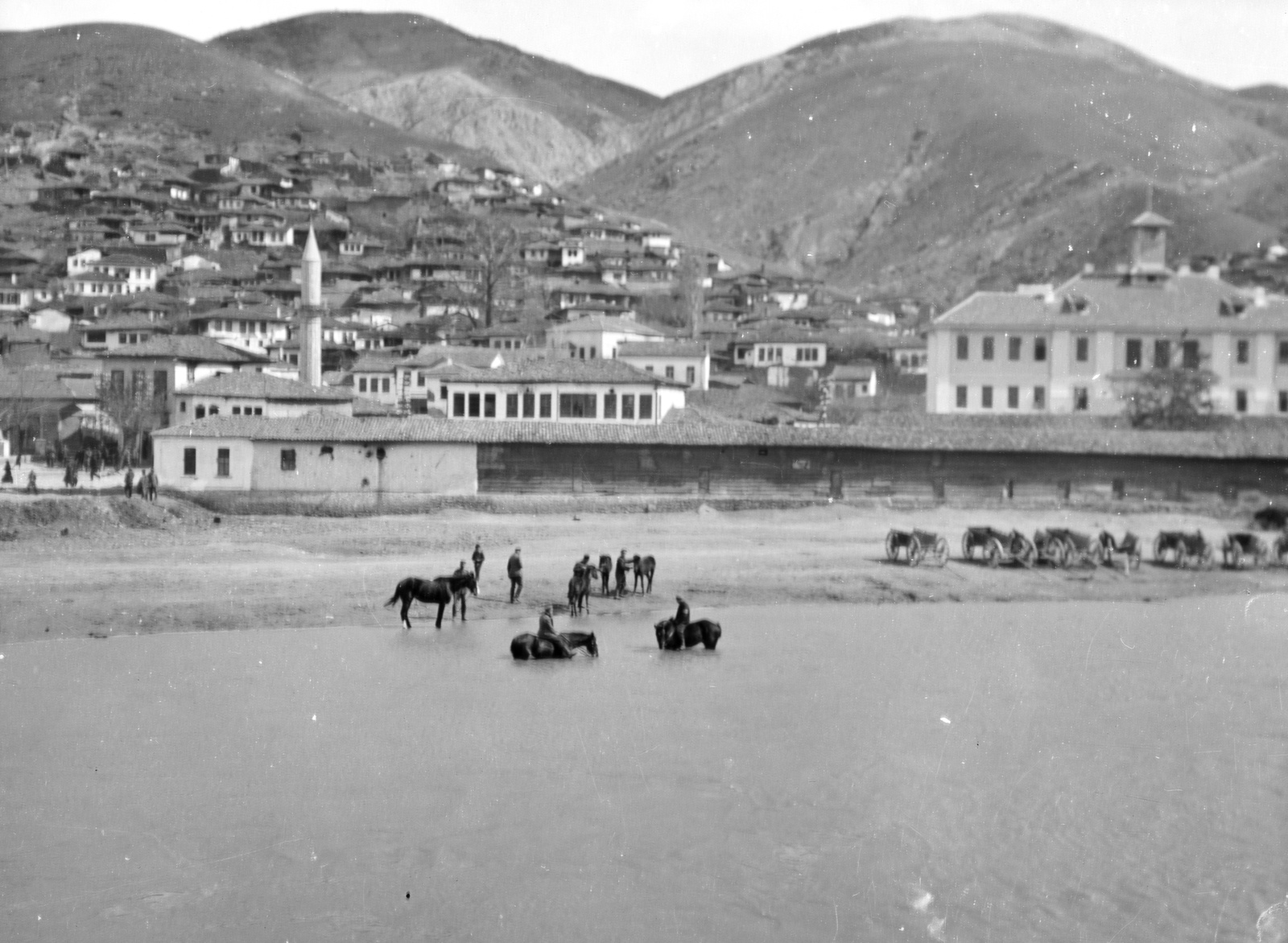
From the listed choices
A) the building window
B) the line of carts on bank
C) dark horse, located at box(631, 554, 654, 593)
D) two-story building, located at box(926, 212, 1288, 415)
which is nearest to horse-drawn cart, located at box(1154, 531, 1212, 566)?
the line of carts on bank

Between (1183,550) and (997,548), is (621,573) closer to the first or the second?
(997,548)

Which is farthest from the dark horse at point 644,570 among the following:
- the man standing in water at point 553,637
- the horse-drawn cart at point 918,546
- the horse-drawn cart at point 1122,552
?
the horse-drawn cart at point 1122,552

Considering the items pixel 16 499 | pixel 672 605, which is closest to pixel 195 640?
pixel 672 605

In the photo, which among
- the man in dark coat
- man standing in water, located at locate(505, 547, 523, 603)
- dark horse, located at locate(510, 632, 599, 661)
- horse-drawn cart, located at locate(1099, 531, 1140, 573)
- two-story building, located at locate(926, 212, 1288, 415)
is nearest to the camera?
dark horse, located at locate(510, 632, 599, 661)

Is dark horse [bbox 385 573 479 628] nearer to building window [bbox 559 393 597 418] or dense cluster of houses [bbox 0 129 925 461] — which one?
dense cluster of houses [bbox 0 129 925 461]

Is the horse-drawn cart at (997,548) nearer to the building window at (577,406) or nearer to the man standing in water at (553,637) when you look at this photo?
the man standing in water at (553,637)

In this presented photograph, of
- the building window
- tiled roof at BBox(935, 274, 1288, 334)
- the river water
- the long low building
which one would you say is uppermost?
tiled roof at BBox(935, 274, 1288, 334)
